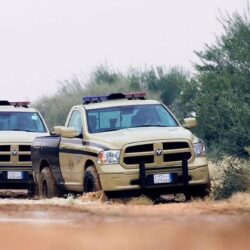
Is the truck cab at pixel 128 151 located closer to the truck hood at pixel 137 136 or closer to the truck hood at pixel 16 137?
the truck hood at pixel 137 136

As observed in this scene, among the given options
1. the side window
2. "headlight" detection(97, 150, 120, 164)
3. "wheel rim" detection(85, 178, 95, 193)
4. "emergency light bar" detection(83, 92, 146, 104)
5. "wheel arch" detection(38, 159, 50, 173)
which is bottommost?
"wheel rim" detection(85, 178, 95, 193)

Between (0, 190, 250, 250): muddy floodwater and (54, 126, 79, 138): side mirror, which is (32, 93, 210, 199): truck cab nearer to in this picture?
(54, 126, 79, 138): side mirror

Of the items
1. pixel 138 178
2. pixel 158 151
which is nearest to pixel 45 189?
pixel 138 178

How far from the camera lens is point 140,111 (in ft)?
54.9

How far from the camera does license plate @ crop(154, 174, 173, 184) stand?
1499cm

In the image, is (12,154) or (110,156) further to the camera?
(12,154)

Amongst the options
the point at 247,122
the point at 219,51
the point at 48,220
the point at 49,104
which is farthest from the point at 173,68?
the point at 48,220

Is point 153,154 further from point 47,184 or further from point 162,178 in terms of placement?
point 47,184

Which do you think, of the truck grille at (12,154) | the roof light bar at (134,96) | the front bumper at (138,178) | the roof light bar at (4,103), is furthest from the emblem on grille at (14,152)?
the front bumper at (138,178)

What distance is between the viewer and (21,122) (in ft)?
69.8

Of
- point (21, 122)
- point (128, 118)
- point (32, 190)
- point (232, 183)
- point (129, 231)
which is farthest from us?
point (21, 122)

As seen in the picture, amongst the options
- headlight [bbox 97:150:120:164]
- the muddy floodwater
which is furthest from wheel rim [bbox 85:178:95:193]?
the muddy floodwater

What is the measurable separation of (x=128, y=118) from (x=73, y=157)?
114cm

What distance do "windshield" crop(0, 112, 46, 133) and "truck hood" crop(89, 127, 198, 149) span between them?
555 cm
